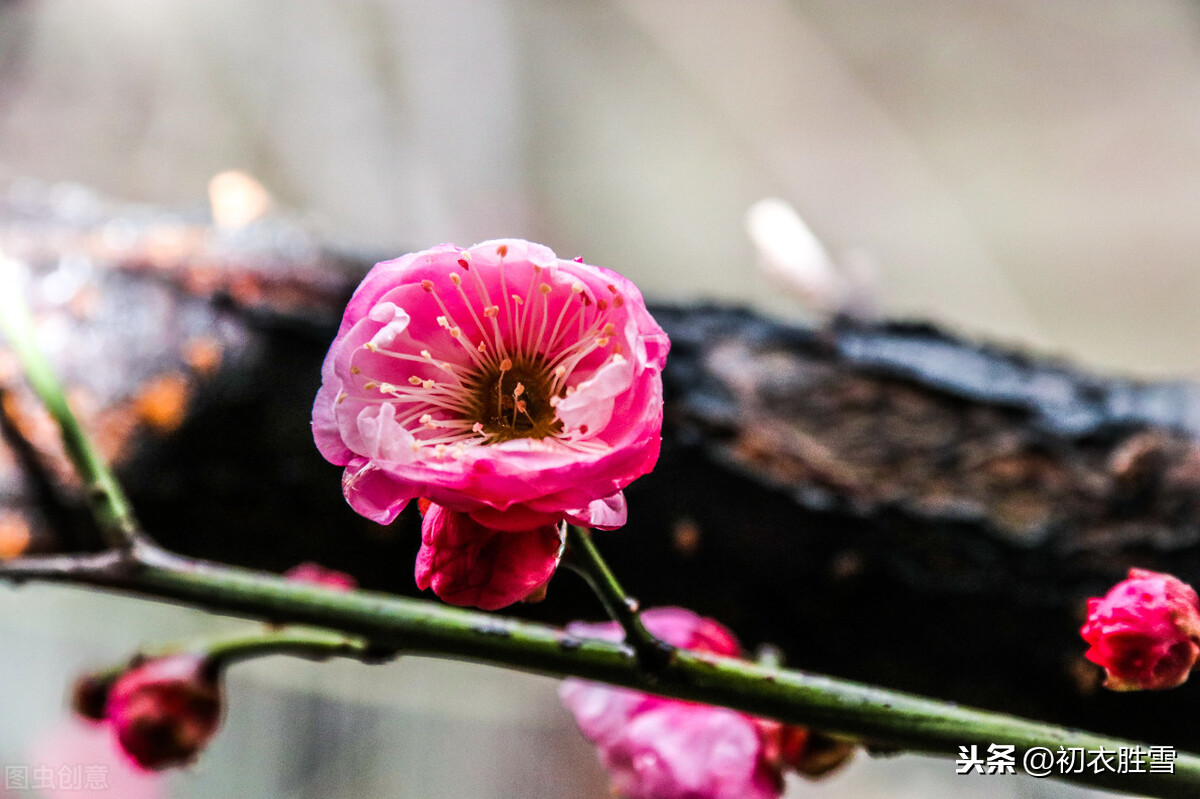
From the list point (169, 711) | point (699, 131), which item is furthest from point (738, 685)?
point (699, 131)

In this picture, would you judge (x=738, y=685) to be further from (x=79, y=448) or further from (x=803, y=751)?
(x=79, y=448)

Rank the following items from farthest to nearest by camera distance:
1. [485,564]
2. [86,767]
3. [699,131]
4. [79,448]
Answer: [699,131] → [86,767] → [79,448] → [485,564]

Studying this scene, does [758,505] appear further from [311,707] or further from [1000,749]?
[311,707]

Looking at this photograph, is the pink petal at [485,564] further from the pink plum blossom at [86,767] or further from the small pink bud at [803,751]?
the pink plum blossom at [86,767]

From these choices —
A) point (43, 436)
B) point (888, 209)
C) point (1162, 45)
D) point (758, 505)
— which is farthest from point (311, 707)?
point (1162, 45)

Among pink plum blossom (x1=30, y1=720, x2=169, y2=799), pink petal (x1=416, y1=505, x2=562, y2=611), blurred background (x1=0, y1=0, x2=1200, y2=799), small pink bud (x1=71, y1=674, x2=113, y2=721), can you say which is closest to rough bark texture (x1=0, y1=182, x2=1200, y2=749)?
pink plum blossom (x1=30, y1=720, x2=169, y2=799)

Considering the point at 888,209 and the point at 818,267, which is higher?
the point at 888,209

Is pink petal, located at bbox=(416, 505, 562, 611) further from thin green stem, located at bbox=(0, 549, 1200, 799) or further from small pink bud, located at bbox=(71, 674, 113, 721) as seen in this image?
small pink bud, located at bbox=(71, 674, 113, 721)
